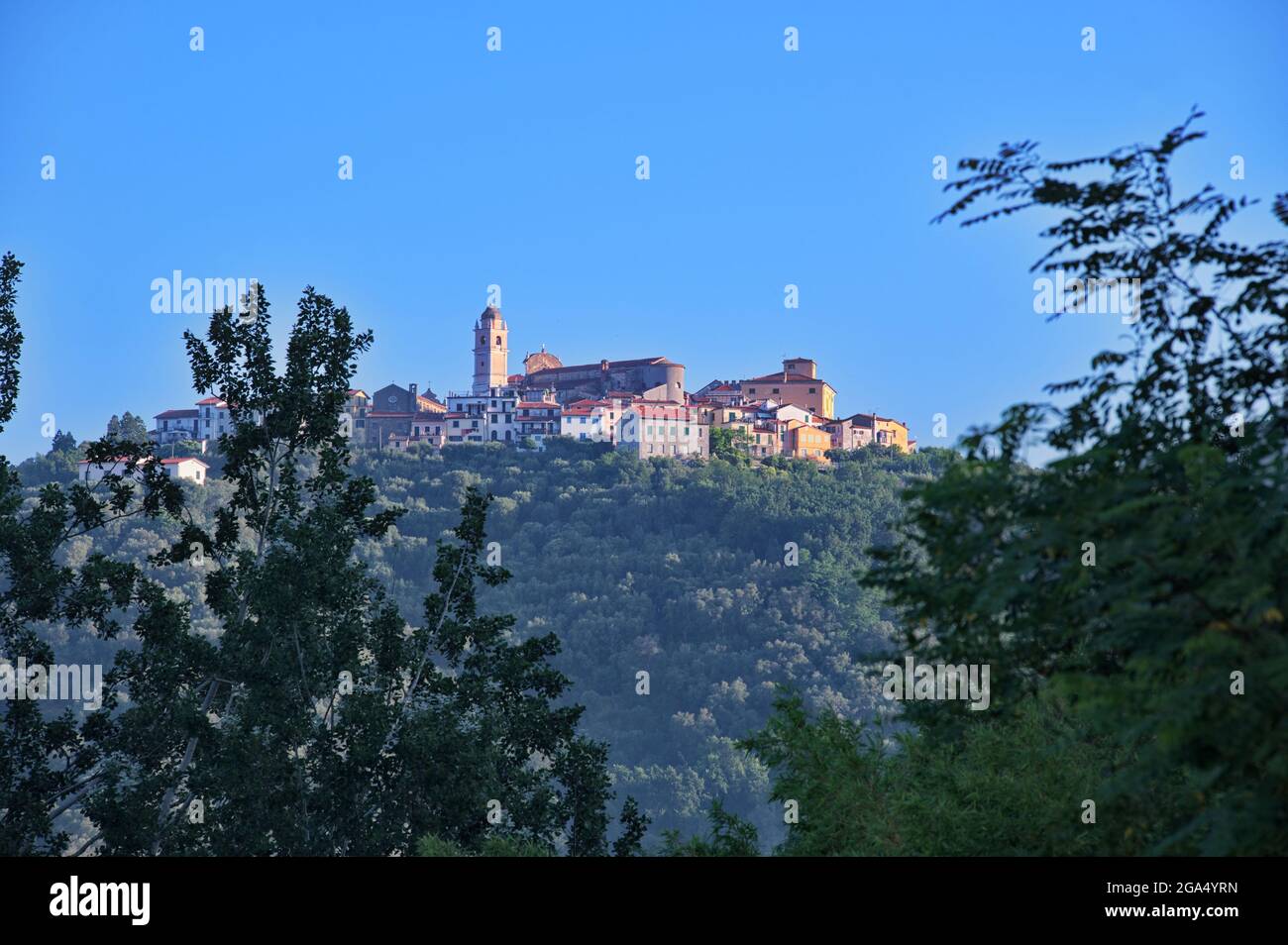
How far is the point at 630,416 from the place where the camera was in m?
118

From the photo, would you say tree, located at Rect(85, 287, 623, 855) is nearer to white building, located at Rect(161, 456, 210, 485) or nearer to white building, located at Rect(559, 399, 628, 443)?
white building, located at Rect(161, 456, 210, 485)

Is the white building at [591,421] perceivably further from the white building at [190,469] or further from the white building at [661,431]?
the white building at [190,469]

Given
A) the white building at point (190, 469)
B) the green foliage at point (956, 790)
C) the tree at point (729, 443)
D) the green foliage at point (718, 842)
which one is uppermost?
the tree at point (729, 443)

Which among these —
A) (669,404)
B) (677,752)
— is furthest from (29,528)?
(669,404)

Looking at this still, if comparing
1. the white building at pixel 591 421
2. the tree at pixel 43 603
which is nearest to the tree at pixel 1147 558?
the tree at pixel 43 603

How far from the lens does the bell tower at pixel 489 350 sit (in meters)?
140

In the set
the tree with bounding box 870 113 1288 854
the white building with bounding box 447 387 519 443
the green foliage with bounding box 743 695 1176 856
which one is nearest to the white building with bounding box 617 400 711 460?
the white building with bounding box 447 387 519 443

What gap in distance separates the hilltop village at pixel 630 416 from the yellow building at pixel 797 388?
0.09 metres

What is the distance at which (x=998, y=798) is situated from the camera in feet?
27.8

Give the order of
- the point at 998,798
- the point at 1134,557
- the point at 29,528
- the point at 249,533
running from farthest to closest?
the point at 249,533, the point at 29,528, the point at 998,798, the point at 1134,557

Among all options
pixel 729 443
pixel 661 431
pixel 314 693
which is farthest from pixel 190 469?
pixel 314 693
